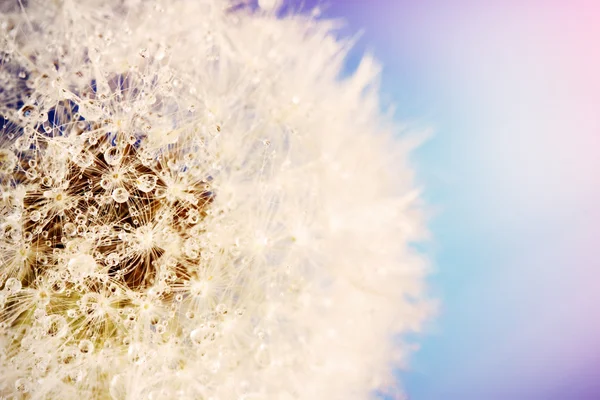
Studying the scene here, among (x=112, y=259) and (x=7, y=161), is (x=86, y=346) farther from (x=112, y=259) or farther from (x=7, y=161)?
(x=7, y=161)

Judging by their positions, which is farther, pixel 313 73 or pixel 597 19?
pixel 597 19

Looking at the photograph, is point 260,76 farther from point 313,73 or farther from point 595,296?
point 595,296

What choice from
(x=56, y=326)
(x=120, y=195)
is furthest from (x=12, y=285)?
(x=120, y=195)

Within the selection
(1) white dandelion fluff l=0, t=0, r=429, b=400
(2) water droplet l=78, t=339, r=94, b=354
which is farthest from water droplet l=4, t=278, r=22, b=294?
(2) water droplet l=78, t=339, r=94, b=354

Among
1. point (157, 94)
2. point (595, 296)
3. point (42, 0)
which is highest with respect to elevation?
point (42, 0)

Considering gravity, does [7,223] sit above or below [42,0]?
below

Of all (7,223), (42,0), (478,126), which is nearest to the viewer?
(7,223)

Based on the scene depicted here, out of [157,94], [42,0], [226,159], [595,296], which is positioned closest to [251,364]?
[226,159]

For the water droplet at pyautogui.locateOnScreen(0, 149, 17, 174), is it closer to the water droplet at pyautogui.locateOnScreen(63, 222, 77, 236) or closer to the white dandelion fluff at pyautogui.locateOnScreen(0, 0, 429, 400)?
the white dandelion fluff at pyautogui.locateOnScreen(0, 0, 429, 400)

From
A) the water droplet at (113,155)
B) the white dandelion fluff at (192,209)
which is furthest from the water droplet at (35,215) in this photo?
the water droplet at (113,155)

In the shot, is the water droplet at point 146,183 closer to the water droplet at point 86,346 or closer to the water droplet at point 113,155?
the water droplet at point 113,155
